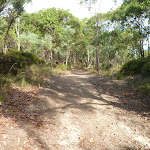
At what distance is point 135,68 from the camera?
1113 centimetres

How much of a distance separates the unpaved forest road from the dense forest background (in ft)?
14.1

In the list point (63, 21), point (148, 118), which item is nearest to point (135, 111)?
point (148, 118)

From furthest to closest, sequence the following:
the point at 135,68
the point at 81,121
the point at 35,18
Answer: the point at 35,18 → the point at 135,68 → the point at 81,121

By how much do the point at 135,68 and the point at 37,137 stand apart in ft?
34.1

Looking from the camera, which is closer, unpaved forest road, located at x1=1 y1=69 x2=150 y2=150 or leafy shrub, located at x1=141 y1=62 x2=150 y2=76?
unpaved forest road, located at x1=1 y1=69 x2=150 y2=150

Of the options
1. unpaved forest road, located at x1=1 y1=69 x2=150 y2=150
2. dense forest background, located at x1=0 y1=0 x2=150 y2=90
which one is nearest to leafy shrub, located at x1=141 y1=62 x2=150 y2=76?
dense forest background, located at x1=0 y1=0 x2=150 y2=90

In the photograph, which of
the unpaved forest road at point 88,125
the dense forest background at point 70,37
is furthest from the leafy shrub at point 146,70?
the unpaved forest road at point 88,125

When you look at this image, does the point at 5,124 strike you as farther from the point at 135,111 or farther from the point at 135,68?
the point at 135,68

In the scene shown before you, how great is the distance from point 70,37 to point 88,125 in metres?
21.5

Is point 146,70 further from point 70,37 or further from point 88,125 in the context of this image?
point 70,37

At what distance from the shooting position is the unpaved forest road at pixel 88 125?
3441 millimetres

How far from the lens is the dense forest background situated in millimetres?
10688

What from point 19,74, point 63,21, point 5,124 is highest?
point 63,21

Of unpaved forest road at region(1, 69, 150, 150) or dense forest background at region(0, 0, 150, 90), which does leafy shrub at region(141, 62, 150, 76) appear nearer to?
dense forest background at region(0, 0, 150, 90)
